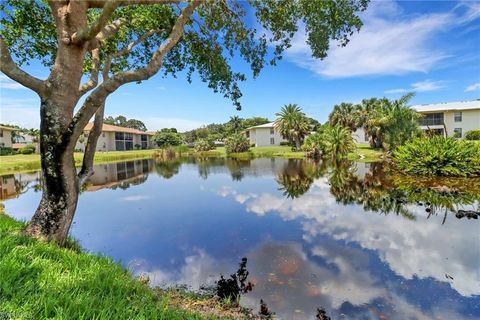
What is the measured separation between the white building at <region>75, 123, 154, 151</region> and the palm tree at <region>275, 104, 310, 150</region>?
40.4 m

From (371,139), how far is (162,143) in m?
51.2

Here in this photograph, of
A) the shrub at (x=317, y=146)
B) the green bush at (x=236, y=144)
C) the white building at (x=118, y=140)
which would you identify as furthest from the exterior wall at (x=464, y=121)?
the white building at (x=118, y=140)

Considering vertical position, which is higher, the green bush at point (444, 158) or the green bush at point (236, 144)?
the green bush at point (236, 144)

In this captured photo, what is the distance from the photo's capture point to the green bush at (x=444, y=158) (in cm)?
1919

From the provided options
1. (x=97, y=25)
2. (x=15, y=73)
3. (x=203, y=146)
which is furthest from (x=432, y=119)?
(x=15, y=73)

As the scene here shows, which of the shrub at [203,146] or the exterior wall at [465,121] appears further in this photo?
the shrub at [203,146]

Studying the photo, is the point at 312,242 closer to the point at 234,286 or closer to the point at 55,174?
the point at 234,286

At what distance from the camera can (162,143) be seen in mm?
74438

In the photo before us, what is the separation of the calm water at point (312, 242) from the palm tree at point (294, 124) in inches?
1340

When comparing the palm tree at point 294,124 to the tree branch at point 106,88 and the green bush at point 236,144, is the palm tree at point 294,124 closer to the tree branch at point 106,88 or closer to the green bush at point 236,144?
the green bush at point 236,144

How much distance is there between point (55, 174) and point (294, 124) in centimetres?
4842

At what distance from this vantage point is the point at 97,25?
470 cm

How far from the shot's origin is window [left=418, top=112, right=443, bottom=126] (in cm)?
4544

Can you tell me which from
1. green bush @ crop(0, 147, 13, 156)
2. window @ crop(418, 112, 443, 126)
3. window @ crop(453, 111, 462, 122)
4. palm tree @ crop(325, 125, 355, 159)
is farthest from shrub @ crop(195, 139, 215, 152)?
window @ crop(453, 111, 462, 122)
